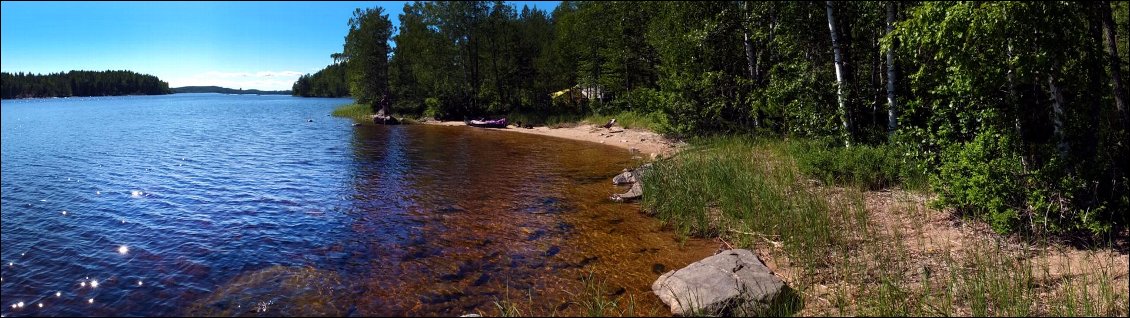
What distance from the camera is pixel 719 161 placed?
595 inches

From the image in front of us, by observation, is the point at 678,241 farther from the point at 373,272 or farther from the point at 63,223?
the point at 63,223

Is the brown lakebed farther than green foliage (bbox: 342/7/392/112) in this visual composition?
No

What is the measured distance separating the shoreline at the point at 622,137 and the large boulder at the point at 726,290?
12122 millimetres

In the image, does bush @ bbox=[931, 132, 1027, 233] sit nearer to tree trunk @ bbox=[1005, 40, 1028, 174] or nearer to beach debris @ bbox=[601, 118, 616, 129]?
tree trunk @ bbox=[1005, 40, 1028, 174]

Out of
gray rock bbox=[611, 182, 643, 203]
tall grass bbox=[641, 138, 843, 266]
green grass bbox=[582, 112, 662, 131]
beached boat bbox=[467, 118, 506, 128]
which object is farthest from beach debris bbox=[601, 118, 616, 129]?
gray rock bbox=[611, 182, 643, 203]

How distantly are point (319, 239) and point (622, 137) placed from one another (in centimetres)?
2192

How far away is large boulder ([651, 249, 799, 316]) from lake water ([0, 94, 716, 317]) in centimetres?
41

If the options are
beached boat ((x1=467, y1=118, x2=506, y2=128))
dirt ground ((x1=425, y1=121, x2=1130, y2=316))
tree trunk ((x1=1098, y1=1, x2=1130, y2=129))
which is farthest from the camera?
beached boat ((x1=467, y1=118, x2=506, y2=128))

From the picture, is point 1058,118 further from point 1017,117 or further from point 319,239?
point 319,239

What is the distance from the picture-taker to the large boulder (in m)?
6.73

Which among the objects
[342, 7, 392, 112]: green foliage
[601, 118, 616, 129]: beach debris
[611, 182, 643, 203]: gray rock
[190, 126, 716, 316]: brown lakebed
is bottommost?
[190, 126, 716, 316]: brown lakebed

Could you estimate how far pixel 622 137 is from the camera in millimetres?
30719

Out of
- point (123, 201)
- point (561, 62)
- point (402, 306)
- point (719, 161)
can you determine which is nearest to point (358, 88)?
point (561, 62)

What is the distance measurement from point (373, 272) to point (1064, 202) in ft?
35.9
